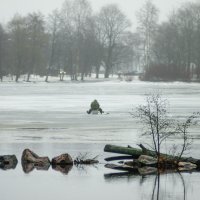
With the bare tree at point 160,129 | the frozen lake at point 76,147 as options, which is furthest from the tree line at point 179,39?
the bare tree at point 160,129

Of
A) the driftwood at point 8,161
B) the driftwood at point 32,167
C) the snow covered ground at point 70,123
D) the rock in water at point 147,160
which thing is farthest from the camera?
the snow covered ground at point 70,123

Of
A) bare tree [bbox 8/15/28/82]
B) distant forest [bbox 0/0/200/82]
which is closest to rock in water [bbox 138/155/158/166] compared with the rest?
distant forest [bbox 0/0/200/82]

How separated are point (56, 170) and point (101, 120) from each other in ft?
54.9

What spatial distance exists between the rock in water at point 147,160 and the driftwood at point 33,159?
10.5ft

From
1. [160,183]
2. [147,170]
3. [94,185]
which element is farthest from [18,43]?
[160,183]

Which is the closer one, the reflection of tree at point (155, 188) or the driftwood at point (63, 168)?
the reflection of tree at point (155, 188)

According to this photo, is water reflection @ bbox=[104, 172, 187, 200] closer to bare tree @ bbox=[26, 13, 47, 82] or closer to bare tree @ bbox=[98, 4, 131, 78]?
bare tree @ bbox=[26, 13, 47, 82]

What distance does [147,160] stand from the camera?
79.6ft

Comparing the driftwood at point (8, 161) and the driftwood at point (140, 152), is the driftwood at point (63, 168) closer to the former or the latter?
the driftwood at point (8, 161)

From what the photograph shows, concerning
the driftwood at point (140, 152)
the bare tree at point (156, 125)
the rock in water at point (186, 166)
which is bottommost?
the rock in water at point (186, 166)

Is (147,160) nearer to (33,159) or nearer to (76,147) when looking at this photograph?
(33,159)

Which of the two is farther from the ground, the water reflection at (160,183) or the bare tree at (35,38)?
the bare tree at (35,38)

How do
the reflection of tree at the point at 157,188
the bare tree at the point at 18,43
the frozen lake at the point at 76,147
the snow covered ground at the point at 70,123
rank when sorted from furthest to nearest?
the bare tree at the point at 18,43 < the snow covered ground at the point at 70,123 < the frozen lake at the point at 76,147 < the reflection of tree at the point at 157,188

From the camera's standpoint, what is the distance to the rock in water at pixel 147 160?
951 inches
